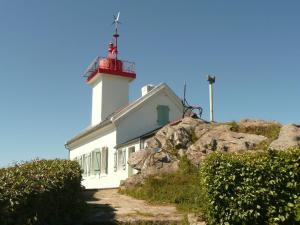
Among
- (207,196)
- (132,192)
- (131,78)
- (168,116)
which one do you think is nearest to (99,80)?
(131,78)

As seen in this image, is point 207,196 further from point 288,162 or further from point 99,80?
point 99,80

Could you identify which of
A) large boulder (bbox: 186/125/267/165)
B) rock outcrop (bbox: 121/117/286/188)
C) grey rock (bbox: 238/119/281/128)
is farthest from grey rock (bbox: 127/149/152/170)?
grey rock (bbox: 238/119/281/128)

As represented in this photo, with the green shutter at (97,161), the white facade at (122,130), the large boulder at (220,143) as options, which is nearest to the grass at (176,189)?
the large boulder at (220,143)

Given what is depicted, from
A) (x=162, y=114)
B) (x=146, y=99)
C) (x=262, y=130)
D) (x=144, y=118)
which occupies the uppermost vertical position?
(x=146, y=99)

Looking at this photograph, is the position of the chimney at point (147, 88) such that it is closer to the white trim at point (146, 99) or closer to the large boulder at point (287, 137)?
the white trim at point (146, 99)

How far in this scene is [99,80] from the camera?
110ft

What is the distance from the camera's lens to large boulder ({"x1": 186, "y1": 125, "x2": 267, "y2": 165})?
18984 millimetres

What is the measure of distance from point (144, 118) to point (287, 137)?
12.3 meters

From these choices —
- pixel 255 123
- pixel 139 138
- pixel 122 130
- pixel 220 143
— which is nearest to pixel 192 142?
pixel 220 143

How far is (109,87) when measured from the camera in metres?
33.2

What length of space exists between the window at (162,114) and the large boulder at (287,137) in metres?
11.1

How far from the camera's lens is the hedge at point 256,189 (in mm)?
10812

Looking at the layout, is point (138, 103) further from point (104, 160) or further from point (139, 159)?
point (139, 159)

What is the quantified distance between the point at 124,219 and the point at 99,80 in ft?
73.0
